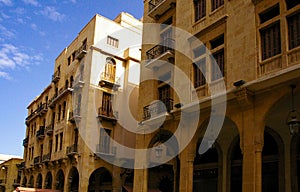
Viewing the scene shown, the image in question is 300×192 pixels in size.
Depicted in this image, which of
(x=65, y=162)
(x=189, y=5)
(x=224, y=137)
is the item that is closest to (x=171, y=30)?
(x=189, y=5)

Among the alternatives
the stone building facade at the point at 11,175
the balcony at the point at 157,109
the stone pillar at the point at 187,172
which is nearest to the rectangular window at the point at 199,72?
the balcony at the point at 157,109

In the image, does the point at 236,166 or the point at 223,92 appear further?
the point at 236,166

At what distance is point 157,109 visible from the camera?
18.9 m

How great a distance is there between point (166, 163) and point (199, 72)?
8561mm

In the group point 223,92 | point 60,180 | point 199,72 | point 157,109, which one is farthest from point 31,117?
point 223,92

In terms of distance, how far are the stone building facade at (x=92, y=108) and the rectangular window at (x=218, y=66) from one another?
49.7 feet

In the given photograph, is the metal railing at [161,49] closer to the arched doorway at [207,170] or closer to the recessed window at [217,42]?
the recessed window at [217,42]

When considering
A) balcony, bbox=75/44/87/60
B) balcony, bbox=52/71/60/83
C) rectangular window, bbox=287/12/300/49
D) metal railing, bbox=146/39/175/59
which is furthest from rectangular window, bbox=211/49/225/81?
A: balcony, bbox=52/71/60/83

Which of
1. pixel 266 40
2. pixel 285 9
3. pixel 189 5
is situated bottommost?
pixel 266 40

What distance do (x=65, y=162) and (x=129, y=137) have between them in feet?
19.0

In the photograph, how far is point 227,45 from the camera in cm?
1477

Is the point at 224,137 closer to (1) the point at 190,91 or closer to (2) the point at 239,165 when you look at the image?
(2) the point at 239,165

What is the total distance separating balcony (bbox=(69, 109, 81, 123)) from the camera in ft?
97.7

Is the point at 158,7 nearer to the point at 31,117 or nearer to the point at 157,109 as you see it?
the point at 157,109
